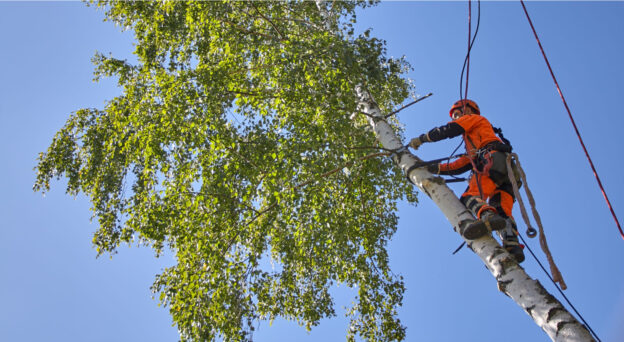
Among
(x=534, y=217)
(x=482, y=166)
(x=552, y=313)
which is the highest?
(x=482, y=166)

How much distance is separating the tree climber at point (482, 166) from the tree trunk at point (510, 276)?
0.32 m

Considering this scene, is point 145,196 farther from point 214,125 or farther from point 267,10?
point 267,10

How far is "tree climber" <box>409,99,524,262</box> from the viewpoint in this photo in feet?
15.8

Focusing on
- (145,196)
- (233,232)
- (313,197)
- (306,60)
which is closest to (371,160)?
(313,197)

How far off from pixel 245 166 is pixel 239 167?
86mm

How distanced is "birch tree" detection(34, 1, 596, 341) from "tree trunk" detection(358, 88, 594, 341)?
5 cm

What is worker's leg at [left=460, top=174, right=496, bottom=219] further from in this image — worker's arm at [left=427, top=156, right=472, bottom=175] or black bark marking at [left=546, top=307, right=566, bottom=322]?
black bark marking at [left=546, top=307, right=566, bottom=322]

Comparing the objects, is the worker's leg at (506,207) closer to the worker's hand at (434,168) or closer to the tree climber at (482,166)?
the tree climber at (482,166)

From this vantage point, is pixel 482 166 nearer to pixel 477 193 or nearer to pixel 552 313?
pixel 477 193

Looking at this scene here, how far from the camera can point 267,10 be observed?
9.05 metres

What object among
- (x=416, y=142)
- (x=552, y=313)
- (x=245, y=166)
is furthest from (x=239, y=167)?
(x=552, y=313)

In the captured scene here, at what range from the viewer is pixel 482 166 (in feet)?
17.3

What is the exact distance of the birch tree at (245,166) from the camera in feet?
19.8

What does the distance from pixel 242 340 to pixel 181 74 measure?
3891 millimetres
